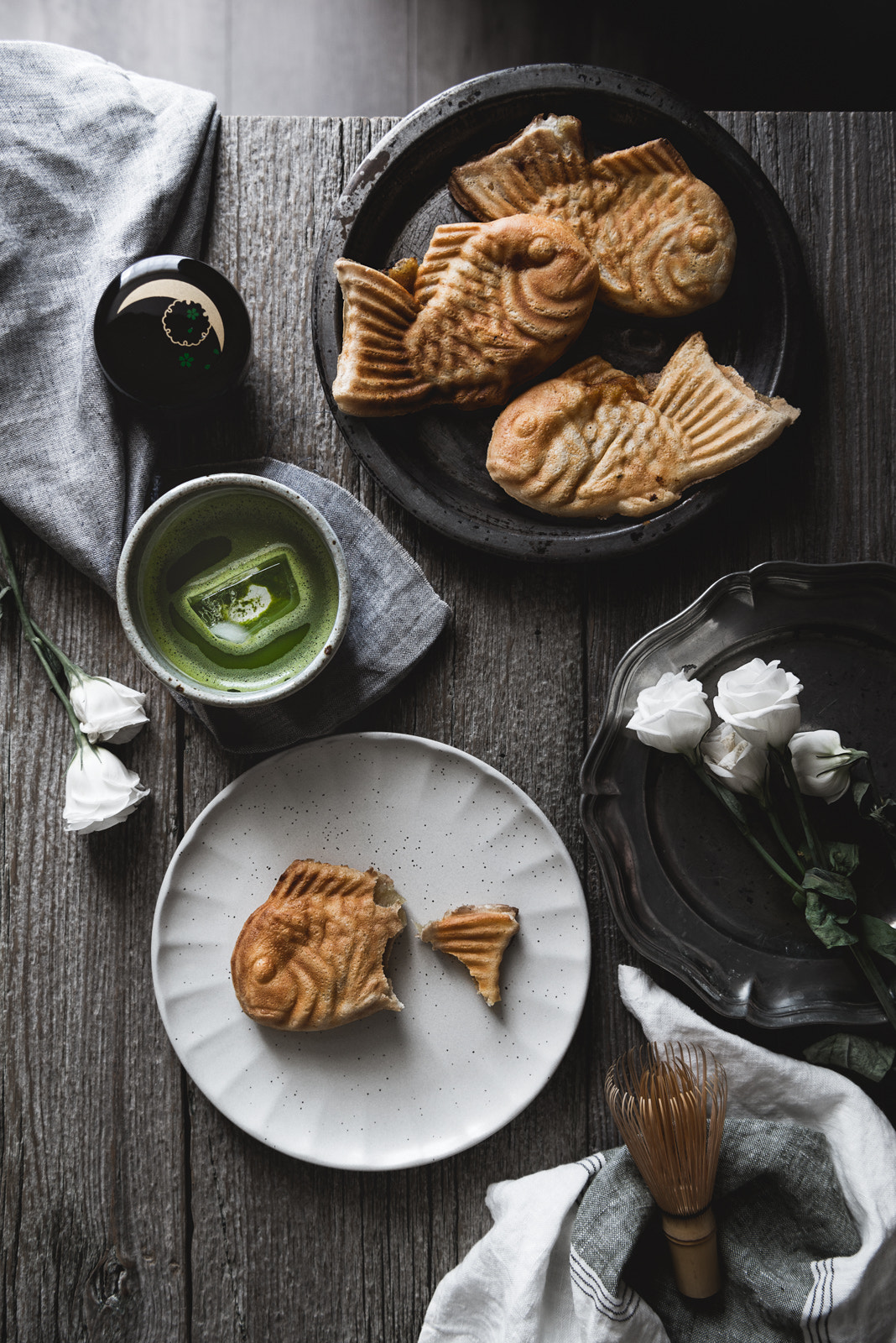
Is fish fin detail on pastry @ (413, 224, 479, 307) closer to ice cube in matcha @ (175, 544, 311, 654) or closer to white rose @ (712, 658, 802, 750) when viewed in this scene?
ice cube in matcha @ (175, 544, 311, 654)

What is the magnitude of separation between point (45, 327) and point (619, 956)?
1.13 m

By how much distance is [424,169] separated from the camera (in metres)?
1.20

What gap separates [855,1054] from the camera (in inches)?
47.4

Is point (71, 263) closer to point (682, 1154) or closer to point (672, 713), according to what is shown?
point (672, 713)

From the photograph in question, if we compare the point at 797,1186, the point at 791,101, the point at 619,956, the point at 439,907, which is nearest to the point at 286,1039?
the point at 439,907

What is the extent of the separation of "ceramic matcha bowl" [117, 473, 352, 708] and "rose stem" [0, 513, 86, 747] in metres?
0.20

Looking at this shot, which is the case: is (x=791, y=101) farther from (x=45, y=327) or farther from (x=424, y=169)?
(x=45, y=327)

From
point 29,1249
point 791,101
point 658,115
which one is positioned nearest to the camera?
point 658,115

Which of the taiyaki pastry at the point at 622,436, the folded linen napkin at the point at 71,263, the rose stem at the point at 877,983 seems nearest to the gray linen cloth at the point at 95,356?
A: the folded linen napkin at the point at 71,263

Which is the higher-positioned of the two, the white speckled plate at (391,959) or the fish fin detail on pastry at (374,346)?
the fish fin detail on pastry at (374,346)

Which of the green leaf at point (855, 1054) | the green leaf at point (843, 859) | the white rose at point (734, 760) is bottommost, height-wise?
the green leaf at point (855, 1054)

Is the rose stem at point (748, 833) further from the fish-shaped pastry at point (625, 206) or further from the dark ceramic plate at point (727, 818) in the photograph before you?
the fish-shaped pastry at point (625, 206)

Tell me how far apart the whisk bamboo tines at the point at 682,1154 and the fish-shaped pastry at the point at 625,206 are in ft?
3.19

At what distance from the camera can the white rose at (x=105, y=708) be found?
1.22 m
